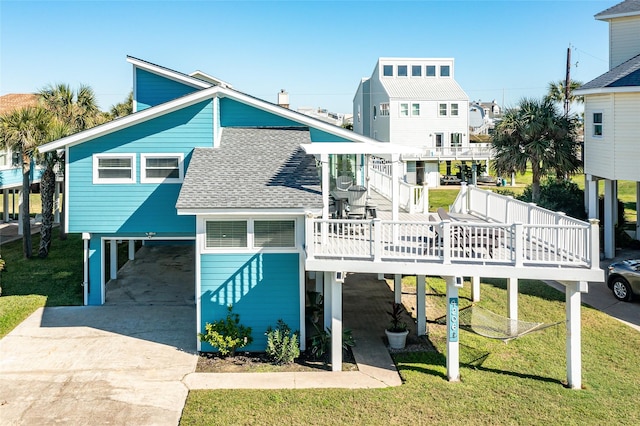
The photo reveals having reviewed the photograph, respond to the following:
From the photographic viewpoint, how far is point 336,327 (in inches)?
495

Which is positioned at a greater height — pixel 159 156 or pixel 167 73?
pixel 167 73

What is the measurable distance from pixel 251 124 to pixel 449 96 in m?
34.9

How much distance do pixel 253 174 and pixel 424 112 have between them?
1420 inches

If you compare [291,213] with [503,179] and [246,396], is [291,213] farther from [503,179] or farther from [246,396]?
[503,179]

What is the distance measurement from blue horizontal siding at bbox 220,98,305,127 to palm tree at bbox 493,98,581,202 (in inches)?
594

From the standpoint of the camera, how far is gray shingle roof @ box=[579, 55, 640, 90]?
20.6 metres

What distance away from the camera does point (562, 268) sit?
11055 millimetres

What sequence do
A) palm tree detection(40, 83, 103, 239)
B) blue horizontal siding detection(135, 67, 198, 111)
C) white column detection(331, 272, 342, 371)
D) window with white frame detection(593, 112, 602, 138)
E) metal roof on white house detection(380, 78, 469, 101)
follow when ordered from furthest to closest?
1. metal roof on white house detection(380, 78, 469, 101)
2. palm tree detection(40, 83, 103, 239)
3. window with white frame detection(593, 112, 602, 138)
4. blue horizontal siding detection(135, 67, 198, 111)
5. white column detection(331, 272, 342, 371)

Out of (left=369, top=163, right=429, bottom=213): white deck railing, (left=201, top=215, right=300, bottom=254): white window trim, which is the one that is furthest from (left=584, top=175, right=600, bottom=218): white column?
(left=201, top=215, right=300, bottom=254): white window trim

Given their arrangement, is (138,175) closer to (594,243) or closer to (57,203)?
(594,243)

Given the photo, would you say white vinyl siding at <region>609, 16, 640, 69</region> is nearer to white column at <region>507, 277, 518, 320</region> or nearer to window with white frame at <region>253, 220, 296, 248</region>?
white column at <region>507, 277, 518, 320</region>

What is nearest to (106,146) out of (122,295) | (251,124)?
(251,124)

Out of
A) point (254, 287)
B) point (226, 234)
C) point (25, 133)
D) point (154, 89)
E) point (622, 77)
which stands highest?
point (622, 77)

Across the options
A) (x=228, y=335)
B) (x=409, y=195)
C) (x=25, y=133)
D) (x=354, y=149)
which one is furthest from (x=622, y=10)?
(x=25, y=133)
